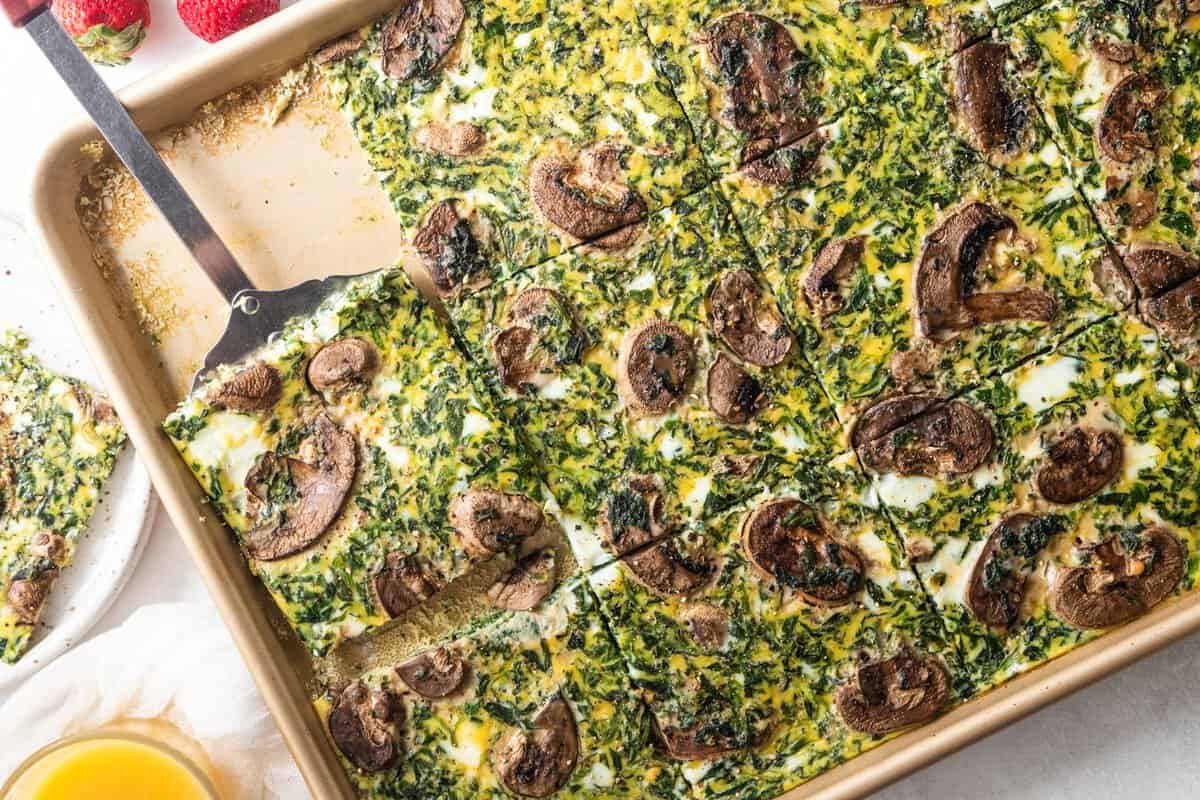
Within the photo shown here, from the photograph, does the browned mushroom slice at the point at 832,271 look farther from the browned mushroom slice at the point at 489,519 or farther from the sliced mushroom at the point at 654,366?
the browned mushroom slice at the point at 489,519

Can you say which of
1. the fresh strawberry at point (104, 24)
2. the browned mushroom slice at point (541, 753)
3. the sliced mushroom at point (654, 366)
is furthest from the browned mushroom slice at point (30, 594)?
the sliced mushroom at point (654, 366)

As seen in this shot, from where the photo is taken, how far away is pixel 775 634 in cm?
370

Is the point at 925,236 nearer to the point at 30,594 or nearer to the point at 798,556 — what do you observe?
the point at 798,556

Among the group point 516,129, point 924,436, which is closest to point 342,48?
point 516,129

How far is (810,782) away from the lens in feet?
12.3

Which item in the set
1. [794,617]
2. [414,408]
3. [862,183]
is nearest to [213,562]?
[414,408]

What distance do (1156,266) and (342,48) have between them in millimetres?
2794

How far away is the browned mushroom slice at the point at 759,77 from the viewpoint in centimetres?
363

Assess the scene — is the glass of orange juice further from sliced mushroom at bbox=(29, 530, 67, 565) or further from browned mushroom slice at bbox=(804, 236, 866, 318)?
browned mushroom slice at bbox=(804, 236, 866, 318)

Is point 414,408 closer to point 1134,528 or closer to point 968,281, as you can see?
point 968,281

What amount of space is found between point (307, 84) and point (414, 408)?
4.11ft

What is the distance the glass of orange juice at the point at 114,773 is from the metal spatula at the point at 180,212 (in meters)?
1.31

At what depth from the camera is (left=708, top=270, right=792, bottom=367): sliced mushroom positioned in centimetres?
366

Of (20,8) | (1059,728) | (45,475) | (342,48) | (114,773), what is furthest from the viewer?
(1059,728)
